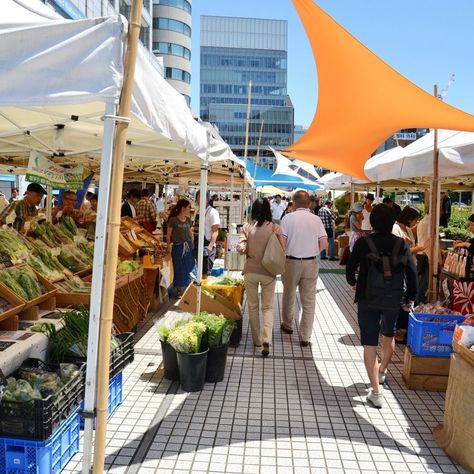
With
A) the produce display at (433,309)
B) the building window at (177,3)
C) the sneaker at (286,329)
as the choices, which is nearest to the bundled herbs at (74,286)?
the sneaker at (286,329)

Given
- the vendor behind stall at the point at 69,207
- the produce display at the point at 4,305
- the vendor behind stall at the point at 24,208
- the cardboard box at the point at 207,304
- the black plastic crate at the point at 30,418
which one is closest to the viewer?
the black plastic crate at the point at 30,418

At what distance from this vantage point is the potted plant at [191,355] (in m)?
4.73

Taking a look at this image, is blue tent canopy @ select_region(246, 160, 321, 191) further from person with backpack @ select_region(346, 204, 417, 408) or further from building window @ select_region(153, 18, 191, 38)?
building window @ select_region(153, 18, 191, 38)

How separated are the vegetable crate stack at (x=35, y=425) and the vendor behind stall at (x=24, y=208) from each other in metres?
3.73

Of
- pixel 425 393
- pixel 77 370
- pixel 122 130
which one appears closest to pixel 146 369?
pixel 77 370

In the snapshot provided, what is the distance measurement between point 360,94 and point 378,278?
1.85 metres

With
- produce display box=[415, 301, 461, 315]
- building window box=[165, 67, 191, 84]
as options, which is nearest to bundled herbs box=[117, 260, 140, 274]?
produce display box=[415, 301, 461, 315]

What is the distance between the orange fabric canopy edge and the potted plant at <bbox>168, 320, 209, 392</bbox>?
2816 millimetres

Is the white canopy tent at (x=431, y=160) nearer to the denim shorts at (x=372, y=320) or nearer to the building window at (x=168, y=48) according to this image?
the denim shorts at (x=372, y=320)

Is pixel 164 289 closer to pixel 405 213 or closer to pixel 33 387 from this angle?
pixel 405 213

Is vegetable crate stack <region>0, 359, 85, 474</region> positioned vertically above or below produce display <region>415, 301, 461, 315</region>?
below

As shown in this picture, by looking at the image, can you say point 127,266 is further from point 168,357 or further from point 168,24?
point 168,24

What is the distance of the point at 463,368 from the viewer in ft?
11.8

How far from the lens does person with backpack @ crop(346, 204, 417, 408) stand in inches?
175
